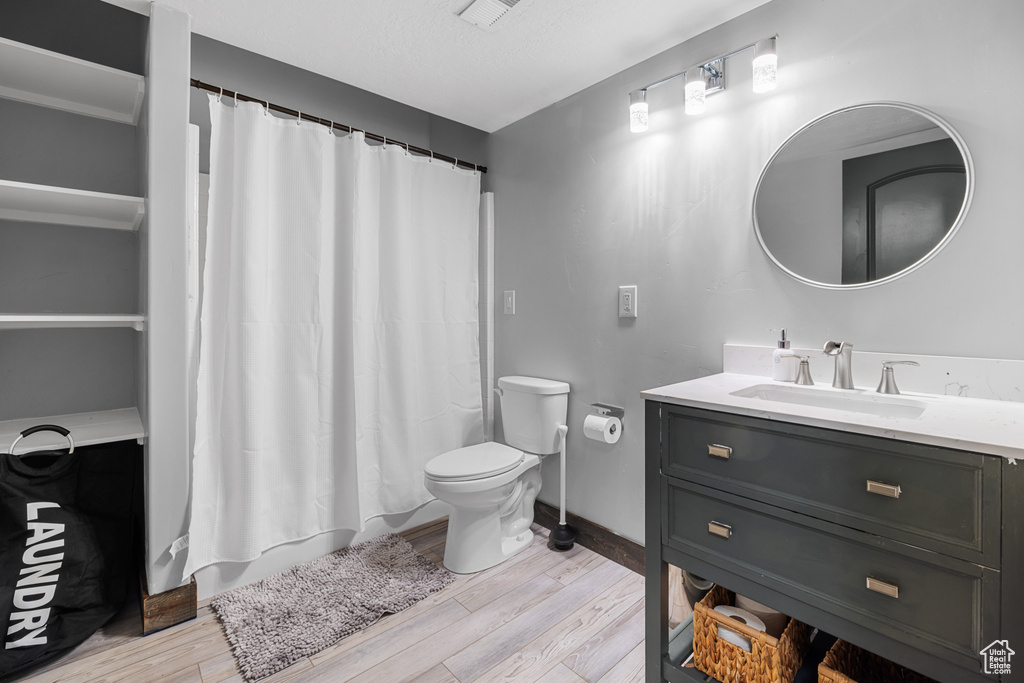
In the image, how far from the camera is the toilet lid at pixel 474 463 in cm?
196

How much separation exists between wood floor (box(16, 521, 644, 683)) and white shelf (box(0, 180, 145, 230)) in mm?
1491

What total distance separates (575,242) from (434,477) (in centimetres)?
127

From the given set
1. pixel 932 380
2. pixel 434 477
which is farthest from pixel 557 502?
pixel 932 380

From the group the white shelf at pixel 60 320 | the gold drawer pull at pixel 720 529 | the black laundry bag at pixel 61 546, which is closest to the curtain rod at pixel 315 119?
the white shelf at pixel 60 320

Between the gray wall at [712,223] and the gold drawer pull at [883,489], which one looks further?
the gray wall at [712,223]

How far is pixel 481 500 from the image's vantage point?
6.59 ft

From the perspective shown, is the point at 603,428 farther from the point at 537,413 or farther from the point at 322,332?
the point at 322,332

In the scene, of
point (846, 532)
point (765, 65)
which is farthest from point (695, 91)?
point (846, 532)

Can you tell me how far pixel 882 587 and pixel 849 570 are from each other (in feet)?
0.20

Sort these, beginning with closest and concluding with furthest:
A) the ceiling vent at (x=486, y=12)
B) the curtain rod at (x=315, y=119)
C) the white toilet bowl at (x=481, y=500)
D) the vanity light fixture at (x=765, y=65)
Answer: the vanity light fixture at (x=765, y=65)
the ceiling vent at (x=486, y=12)
the curtain rod at (x=315, y=119)
the white toilet bowl at (x=481, y=500)

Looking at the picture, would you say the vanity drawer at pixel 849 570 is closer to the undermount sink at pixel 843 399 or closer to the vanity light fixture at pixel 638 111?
the undermount sink at pixel 843 399

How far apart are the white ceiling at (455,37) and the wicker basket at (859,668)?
1982 millimetres

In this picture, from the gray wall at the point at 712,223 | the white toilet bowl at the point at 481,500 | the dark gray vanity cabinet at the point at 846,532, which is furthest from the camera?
the white toilet bowl at the point at 481,500

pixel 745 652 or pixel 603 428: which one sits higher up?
pixel 603 428
